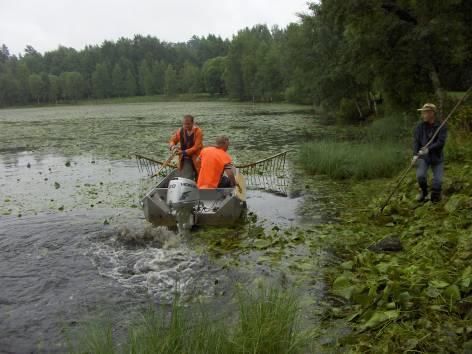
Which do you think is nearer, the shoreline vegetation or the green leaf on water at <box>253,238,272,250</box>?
the shoreline vegetation

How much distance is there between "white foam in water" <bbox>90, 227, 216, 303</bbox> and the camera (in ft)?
20.0

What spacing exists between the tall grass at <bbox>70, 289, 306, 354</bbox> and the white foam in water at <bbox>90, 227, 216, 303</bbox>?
5.33ft

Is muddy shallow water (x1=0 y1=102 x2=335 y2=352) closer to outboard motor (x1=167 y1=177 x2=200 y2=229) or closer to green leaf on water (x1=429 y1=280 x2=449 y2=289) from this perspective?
outboard motor (x1=167 y1=177 x2=200 y2=229)

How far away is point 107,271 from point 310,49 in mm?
29993

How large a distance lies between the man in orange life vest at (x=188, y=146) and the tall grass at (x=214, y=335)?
24.7 ft

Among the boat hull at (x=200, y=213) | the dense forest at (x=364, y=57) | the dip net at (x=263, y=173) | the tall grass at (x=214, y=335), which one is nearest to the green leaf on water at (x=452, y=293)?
the tall grass at (x=214, y=335)

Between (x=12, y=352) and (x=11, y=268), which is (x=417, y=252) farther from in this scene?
(x=11, y=268)

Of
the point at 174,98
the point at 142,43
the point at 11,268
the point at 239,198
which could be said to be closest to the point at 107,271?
the point at 11,268

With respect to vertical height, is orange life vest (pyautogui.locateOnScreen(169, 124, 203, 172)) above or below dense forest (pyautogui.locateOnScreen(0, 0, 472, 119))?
below

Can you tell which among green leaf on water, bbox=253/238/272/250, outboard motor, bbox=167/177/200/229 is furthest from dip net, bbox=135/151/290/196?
green leaf on water, bbox=253/238/272/250

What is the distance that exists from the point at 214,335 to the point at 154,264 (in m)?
3.49

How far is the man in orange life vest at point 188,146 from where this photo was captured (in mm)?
11273

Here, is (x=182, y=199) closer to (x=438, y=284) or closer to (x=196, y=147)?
(x=196, y=147)

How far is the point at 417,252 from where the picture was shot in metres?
6.21
